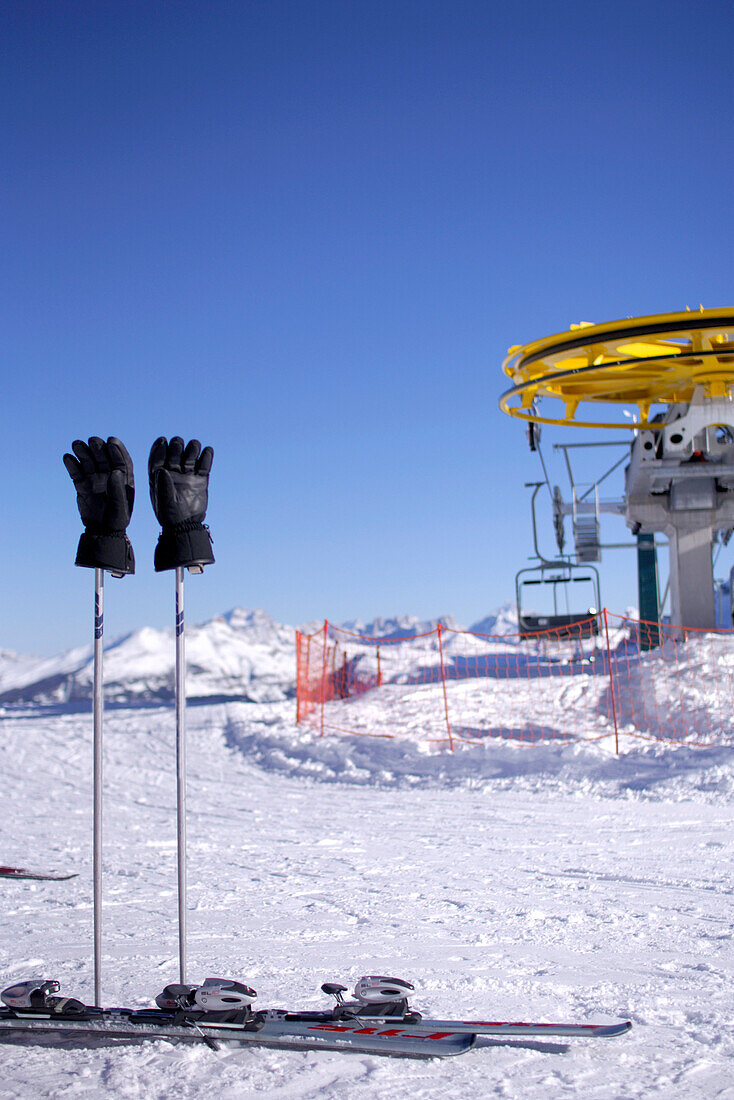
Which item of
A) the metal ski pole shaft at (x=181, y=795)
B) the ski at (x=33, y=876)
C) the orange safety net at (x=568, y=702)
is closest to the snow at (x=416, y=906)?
the ski at (x=33, y=876)

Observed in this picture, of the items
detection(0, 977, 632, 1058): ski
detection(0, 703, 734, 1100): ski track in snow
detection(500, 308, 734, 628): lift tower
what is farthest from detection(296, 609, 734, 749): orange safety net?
detection(0, 977, 632, 1058): ski

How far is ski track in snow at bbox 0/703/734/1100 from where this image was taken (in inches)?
117

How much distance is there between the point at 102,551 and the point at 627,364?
6450 mm

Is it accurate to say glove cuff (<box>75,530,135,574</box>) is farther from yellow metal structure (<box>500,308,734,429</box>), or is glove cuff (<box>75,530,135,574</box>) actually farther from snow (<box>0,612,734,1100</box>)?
yellow metal structure (<box>500,308,734,429</box>)

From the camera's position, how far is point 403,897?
5461 millimetres

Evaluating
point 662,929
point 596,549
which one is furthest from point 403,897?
point 596,549

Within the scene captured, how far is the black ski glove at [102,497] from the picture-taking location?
3570 millimetres

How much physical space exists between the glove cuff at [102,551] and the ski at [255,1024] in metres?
1.58

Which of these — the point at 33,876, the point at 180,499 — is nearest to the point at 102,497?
the point at 180,499

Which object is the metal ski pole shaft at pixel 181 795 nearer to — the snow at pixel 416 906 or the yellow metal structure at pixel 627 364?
the snow at pixel 416 906

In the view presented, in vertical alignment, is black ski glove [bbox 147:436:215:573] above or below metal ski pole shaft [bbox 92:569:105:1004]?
above

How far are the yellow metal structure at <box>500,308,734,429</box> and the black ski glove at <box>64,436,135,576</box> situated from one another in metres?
5.84

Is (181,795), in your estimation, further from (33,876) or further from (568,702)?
(568,702)

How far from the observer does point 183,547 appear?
3.56 metres
